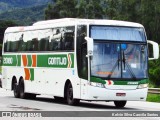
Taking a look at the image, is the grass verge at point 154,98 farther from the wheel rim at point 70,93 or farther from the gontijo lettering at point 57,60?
the wheel rim at point 70,93

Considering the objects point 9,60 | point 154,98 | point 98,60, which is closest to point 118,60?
point 98,60

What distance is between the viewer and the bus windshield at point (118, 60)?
74.8 feet

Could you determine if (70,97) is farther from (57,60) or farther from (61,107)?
(57,60)

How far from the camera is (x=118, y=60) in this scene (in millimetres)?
23000

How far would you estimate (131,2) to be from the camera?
95000 mm

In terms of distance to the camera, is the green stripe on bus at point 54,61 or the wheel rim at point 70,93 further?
the green stripe on bus at point 54,61

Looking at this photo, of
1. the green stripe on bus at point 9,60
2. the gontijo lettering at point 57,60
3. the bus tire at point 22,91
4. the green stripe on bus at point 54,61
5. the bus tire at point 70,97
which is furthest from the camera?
the green stripe on bus at point 9,60

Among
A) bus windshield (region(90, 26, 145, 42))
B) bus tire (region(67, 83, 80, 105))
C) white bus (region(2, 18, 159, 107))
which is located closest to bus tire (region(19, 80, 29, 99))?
white bus (region(2, 18, 159, 107))

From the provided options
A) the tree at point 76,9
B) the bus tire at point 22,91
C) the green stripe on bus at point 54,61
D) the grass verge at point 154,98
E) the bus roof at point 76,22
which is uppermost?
the tree at point 76,9

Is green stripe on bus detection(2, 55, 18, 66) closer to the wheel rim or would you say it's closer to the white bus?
the white bus

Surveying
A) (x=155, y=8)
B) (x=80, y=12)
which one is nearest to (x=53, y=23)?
(x=155, y=8)

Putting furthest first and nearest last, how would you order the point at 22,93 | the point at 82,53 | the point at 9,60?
the point at 9,60
the point at 22,93
the point at 82,53

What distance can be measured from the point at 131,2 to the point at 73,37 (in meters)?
71.8

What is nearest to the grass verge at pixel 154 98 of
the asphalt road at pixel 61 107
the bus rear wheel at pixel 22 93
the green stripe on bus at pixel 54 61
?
the asphalt road at pixel 61 107
